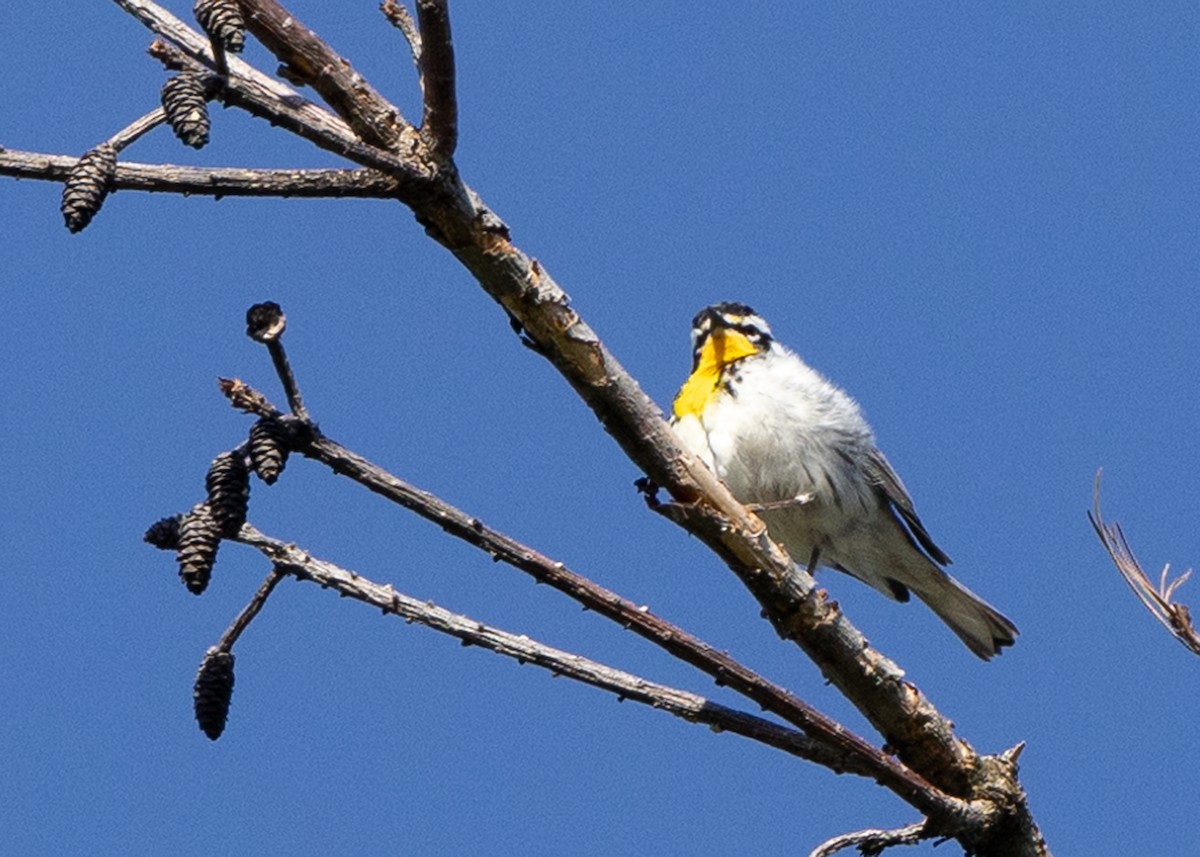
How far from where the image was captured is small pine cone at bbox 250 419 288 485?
3170mm

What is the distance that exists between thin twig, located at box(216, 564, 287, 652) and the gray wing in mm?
4562

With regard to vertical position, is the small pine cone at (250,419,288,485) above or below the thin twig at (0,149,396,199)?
below

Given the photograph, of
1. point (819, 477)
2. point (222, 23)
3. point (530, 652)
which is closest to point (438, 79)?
point (222, 23)

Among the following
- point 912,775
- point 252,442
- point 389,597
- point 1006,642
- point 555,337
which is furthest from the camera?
point 1006,642

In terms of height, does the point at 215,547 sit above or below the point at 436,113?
below

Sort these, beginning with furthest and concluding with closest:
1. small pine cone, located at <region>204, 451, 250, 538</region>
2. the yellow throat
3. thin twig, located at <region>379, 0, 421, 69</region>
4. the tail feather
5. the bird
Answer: the yellow throat → the tail feather → the bird → thin twig, located at <region>379, 0, 421, 69</region> → small pine cone, located at <region>204, 451, 250, 538</region>

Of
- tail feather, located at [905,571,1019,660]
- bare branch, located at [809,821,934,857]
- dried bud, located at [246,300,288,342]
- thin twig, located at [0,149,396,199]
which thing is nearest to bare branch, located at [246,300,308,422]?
dried bud, located at [246,300,288,342]

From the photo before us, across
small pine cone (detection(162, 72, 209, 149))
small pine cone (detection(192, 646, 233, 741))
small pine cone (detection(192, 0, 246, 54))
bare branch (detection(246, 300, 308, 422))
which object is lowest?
small pine cone (detection(192, 646, 233, 741))

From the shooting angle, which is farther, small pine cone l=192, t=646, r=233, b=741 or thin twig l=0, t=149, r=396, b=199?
small pine cone l=192, t=646, r=233, b=741

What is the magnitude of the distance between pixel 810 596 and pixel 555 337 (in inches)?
39.0

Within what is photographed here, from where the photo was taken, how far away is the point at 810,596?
4.20 metres

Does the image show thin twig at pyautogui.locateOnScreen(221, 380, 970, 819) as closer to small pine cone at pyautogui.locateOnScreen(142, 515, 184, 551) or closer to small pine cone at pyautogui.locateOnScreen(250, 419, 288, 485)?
small pine cone at pyautogui.locateOnScreen(250, 419, 288, 485)

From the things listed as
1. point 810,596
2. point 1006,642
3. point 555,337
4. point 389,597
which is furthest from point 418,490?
point 1006,642

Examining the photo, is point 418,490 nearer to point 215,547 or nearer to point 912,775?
point 215,547
